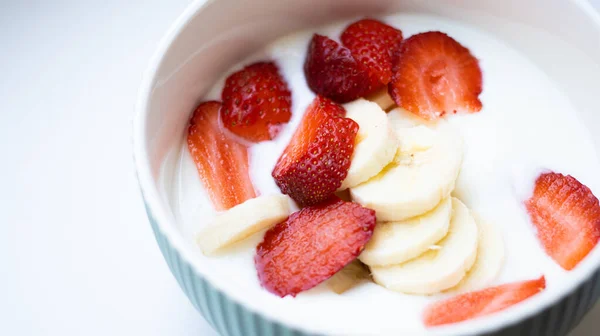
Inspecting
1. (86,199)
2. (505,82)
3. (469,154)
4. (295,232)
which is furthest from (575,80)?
(86,199)

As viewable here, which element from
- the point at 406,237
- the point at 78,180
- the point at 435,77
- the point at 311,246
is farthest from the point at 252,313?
the point at 78,180

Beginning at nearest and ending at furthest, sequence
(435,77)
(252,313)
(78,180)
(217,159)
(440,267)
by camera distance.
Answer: (252,313) < (440,267) < (217,159) < (435,77) < (78,180)

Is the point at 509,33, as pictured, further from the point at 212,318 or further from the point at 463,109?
the point at 212,318

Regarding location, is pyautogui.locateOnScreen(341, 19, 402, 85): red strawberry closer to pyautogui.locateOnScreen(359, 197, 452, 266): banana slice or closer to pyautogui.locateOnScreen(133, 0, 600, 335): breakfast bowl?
pyautogui.locateOnScreen(133, 0, 600, 335): breakfast bowl

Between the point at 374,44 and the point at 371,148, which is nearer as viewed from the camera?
the point at 371,148

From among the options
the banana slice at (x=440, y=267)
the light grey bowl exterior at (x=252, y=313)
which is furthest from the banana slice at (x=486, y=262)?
the light grey bowl exterior at (x=252, y=313)

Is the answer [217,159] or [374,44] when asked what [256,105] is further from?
[374,44]
